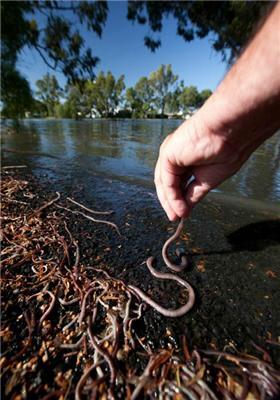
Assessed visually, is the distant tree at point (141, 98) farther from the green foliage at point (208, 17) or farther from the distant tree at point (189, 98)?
the green foliage at point (208, 17)

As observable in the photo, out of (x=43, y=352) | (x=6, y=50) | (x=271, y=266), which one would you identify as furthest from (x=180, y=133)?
(x=6, y=50)

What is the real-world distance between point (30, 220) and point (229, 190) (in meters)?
3.57

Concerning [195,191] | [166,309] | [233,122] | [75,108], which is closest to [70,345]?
[166,309]

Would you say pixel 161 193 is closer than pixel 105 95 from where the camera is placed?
Yes

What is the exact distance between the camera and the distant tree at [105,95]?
56.1 metres

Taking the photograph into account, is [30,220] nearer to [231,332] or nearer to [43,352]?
[43,352]

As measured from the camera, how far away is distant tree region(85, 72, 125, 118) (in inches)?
2207

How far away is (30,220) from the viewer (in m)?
2.56

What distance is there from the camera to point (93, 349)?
1253 millimetres

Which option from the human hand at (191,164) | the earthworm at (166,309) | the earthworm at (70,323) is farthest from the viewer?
the earthworm at (166,309)

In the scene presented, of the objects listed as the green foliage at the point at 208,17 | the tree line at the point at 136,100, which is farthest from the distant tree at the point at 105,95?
the green foliage at the point at 208,17

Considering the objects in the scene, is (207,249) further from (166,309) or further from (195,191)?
(195,191)

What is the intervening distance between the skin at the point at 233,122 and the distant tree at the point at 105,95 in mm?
61142

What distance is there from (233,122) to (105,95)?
65997mm
